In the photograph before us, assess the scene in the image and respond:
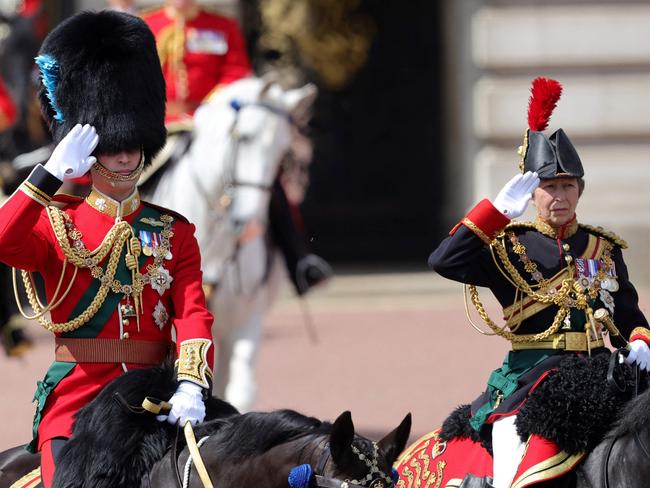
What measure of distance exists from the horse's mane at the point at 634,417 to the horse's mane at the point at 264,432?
1.07m

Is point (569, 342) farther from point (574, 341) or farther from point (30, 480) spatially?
point (30, 480)

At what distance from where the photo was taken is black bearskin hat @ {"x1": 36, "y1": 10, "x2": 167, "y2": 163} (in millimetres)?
4004

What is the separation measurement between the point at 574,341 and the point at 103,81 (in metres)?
1.49

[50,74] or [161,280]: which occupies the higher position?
[50,74]

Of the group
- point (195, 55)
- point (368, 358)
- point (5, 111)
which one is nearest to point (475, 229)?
point (195, 55)

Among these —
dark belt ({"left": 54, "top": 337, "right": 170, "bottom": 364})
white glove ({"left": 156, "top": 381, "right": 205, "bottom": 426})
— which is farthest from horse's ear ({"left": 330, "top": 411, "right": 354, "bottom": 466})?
dark belt ({"left": 54, "top": 337, "right": 170, "bottom": 364})

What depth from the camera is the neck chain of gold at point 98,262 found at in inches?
151

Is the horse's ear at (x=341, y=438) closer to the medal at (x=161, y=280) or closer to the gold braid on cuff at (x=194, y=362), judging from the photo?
the gold braid on cuff at (x=194, y=362)

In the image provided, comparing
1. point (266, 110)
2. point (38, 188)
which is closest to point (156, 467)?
point (38, 188)

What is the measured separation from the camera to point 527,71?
38.0 feet

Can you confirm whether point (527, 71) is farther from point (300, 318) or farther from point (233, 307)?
point (233, 307)

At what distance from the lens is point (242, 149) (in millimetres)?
6984

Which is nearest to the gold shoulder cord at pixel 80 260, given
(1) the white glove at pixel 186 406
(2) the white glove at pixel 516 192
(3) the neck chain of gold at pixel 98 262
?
(3) the neck chain of gold at pixel 98 262

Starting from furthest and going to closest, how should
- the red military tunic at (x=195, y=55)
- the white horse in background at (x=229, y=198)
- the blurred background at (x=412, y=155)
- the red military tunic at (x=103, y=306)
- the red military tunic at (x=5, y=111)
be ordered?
1. the red military tunic at (x=5, y=111)
2. the blurred background at (x=412, y=155)
3. the red military tunic at (x=195, y=55)
4. the white horse in background at (x=229, y=198)
5. the red military tunic at (x=103, y=306)
